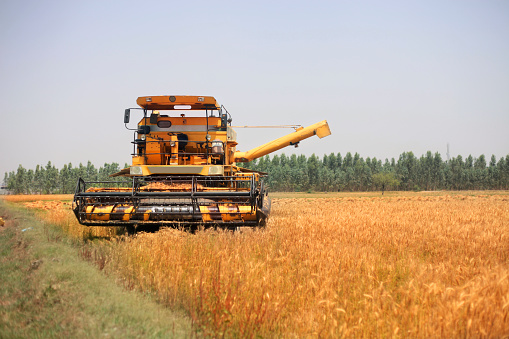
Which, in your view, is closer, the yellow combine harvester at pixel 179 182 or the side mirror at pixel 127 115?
the yellow combine harvester at pixel 179 182

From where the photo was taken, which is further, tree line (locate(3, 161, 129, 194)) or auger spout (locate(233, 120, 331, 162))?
tree line (locate(3, 161, 129, 194))

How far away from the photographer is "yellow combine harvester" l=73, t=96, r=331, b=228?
344 inches

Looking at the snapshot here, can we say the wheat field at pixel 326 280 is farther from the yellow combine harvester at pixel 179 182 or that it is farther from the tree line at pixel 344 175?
the tree line at pixel 344 175

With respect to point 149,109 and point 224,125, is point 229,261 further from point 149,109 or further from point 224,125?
point 149,109

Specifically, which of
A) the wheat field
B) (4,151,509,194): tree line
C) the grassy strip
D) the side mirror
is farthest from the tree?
the grassy strip

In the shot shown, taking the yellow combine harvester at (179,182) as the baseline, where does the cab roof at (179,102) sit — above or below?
above

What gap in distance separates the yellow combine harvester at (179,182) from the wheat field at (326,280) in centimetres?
57

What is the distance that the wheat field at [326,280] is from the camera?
4.09 meters

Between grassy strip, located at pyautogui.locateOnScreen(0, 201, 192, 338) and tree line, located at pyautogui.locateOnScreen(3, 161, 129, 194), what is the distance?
329ft

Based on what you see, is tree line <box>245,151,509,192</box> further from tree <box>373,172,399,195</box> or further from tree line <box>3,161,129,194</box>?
tree line <box>3,161,129,194</box>

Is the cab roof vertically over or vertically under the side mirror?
over

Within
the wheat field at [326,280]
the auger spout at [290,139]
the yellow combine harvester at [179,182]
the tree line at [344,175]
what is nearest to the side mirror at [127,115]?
the yellow combine harvester at [179,182]

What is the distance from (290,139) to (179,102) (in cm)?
616

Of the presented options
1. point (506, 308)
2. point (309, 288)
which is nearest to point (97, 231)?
point (309, 288)
